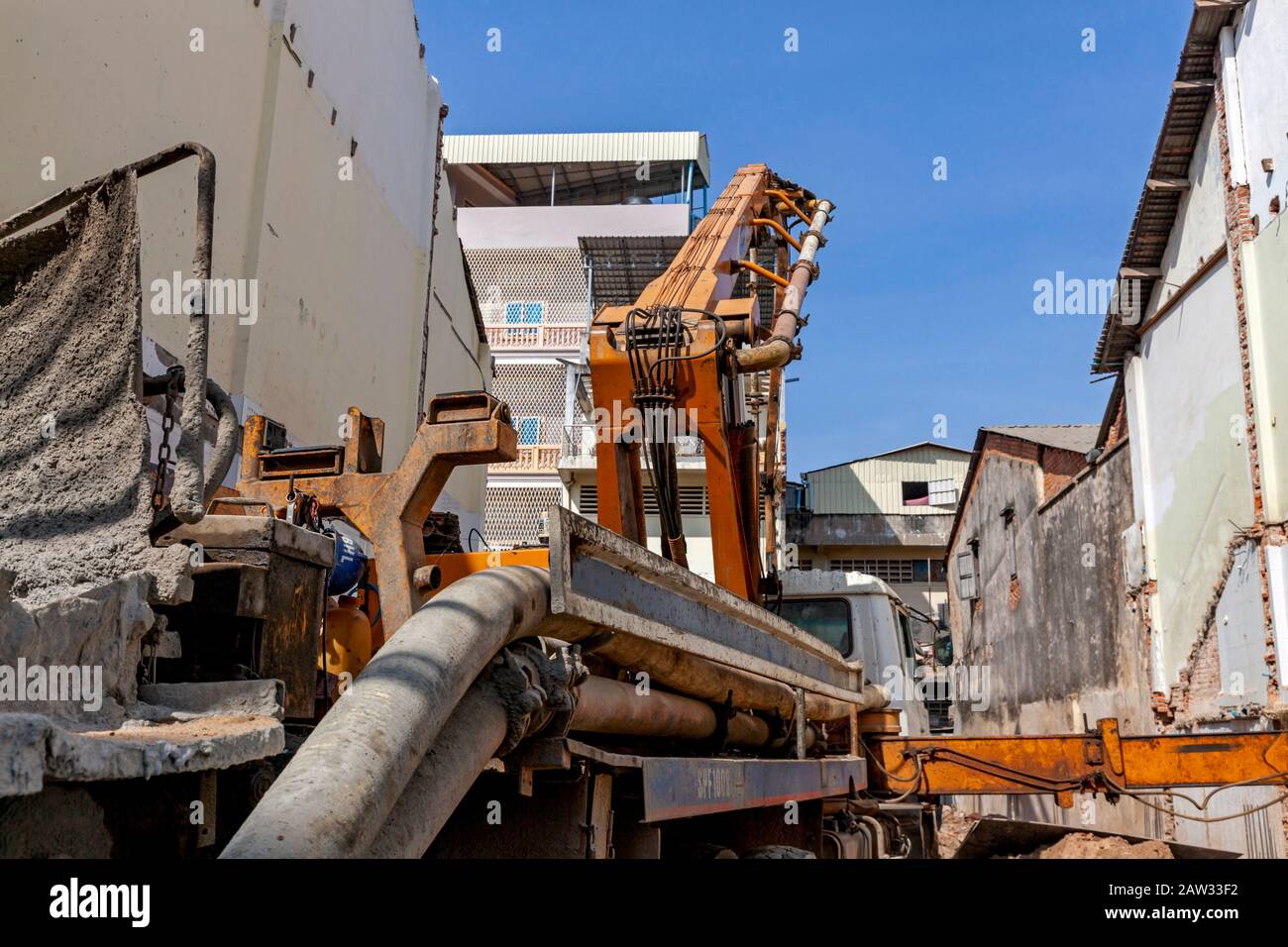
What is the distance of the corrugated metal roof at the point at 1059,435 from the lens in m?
20.9

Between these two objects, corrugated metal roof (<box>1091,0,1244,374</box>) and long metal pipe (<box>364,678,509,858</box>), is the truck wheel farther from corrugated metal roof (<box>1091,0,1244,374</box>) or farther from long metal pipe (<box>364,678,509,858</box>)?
corrugated metal roof (<box>1091,0,1244,374</box>)

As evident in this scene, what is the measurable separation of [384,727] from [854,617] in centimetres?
725

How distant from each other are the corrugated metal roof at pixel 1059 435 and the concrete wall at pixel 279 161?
11.3m

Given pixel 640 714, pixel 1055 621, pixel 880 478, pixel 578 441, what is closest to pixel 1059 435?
pixel 1055 621

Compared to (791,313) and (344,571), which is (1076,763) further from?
(344,571)

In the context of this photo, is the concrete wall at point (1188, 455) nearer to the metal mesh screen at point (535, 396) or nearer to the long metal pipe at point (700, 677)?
the long metal pipe at point (700, 677)

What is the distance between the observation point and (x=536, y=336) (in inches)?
1146

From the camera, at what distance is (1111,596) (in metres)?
17.1

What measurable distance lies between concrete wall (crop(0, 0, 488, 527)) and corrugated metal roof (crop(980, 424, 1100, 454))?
1132 centimetres

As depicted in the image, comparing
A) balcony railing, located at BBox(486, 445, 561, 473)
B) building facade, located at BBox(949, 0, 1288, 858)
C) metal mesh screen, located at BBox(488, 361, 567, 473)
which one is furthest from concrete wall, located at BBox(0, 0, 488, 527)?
metal mesh screen, located at BBox(488, 361, 567, 473)

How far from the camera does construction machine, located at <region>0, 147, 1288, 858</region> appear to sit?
7.88 feet

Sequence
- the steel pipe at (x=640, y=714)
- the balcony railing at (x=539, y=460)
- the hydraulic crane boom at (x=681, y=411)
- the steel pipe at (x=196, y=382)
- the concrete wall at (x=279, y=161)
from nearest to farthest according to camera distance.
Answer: the steel pipe at (x=196, y=382)
the steel pipe at (x=640, y=714)
the hydraulic crane boom at (x=681, y=411)
the concrete wall at (x=279, y=161)
the balcony railing at (x=539, y=460)

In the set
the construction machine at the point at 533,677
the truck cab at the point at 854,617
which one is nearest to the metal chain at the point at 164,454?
the construction machine at the point at 533,677
